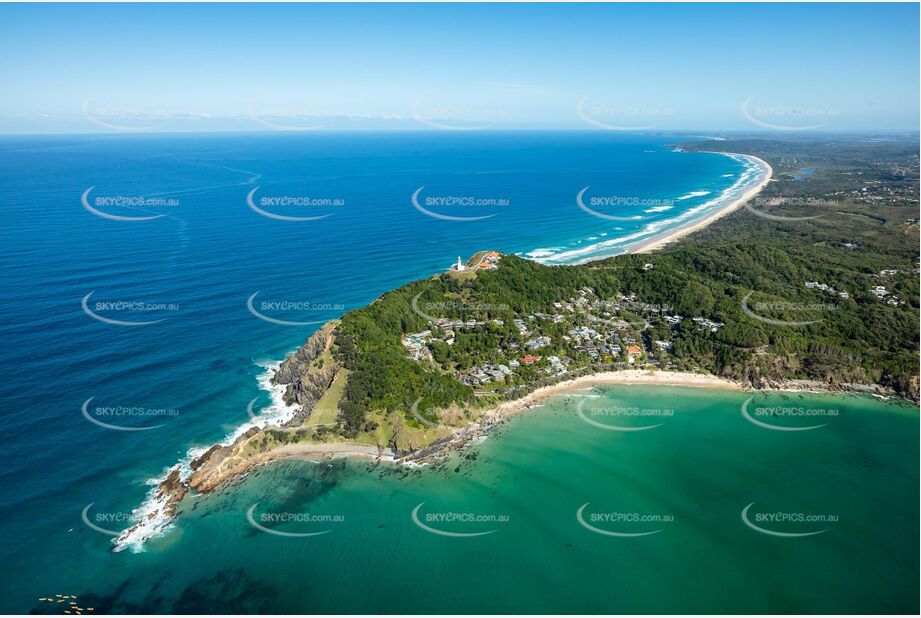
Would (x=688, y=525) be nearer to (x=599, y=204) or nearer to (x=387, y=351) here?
(x=387, y=351)

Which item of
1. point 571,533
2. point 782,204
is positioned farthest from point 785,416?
point 782,204

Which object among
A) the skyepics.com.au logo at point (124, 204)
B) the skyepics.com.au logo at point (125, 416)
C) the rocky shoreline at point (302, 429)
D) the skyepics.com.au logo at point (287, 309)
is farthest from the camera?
the skyepics.com.au logo at point (124, 204)

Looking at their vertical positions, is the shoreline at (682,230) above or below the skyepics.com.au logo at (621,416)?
above

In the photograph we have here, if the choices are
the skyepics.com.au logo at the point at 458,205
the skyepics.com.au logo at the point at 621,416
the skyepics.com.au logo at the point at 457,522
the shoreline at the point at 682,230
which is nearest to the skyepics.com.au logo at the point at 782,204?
the shoreline at the point at 682,230

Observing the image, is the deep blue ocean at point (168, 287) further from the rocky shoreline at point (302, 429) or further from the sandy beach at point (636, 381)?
the sandy beach at point (636, 381)

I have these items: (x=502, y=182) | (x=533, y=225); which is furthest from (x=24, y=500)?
(x=502, y=182)

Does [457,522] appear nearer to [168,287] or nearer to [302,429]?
[302,429]
